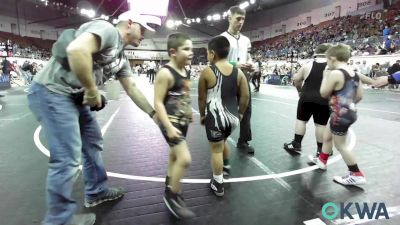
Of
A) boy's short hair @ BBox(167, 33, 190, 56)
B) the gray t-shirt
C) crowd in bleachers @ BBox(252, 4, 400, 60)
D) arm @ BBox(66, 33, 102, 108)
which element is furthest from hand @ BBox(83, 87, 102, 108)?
Result: crowd in bleachers @ BBox(252, 4, 400, 60)

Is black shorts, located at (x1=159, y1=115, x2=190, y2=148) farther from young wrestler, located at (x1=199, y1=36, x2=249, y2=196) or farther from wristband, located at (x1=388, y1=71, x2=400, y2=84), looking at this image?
wristband, located at (x1=388, y1=71, x2=400, y2=84)

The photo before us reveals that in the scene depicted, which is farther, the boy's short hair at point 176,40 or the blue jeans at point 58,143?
the boy's short hair at point 176,40

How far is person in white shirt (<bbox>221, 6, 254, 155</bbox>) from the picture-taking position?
156 inches

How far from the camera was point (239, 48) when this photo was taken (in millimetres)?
4215

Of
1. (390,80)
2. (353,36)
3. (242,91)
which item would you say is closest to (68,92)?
A: (242,91)

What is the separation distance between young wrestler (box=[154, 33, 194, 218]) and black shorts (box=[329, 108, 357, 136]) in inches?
64.6

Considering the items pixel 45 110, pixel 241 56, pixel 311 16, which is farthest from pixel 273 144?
pixel 311 16

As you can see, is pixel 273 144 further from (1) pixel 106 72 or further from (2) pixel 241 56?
(1) pixel 106 72

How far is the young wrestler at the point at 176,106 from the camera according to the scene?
250 centimetres

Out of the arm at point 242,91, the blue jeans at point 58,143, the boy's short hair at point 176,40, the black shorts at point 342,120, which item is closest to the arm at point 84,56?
the blue jeans at point 58,143

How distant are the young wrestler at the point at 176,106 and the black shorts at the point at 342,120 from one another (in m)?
1.64

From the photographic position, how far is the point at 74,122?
7.27 ft

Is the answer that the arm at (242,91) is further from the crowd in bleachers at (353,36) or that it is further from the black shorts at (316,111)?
the crowd in bleachers at (353,36)

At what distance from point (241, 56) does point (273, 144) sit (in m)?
1.61
